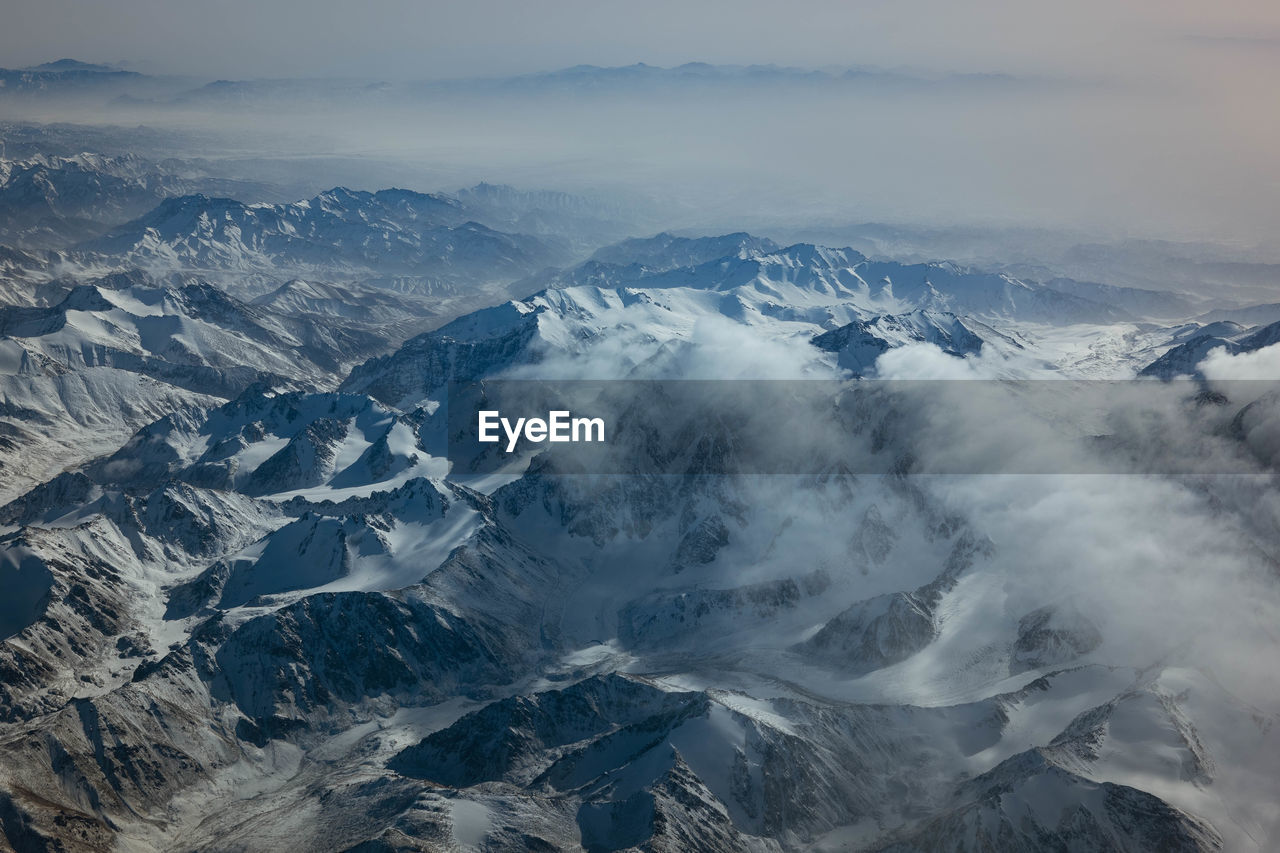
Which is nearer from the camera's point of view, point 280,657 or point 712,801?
point 712,801

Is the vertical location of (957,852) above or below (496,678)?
above

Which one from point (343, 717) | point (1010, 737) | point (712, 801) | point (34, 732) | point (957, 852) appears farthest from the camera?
point (343, 717)

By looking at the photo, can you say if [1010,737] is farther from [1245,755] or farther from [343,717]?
[343,717]

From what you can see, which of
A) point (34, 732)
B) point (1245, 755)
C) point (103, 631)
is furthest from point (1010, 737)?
point (103, 631)

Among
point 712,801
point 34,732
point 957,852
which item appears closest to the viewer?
point 957,852

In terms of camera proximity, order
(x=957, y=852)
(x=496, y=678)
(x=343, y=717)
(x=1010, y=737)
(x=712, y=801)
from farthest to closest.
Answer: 1. (x=496, y=678)
2. (x=343, y=717)
3. (x=1010, y=737)
4. (x=712, y=801)
5. (x=957, y=852)

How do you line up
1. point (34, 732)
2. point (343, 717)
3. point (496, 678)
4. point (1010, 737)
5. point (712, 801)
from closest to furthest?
point (712, 801) < point (34, 732) < point (1010, 737) < point (343, 717) < point (496, 678)

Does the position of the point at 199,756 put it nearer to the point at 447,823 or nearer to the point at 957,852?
A: the point at 447,823

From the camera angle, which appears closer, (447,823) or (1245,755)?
(447,823)

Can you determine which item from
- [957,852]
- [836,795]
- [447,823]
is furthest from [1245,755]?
[447,823]
